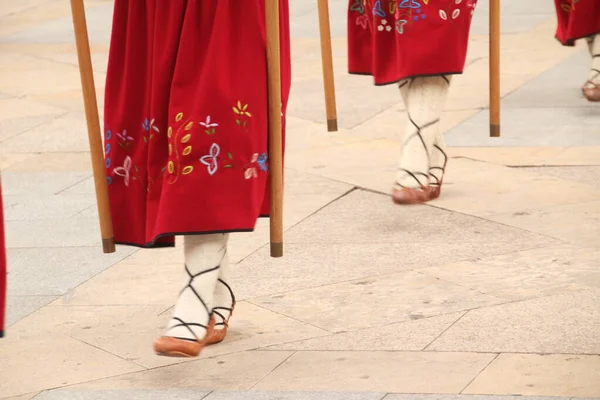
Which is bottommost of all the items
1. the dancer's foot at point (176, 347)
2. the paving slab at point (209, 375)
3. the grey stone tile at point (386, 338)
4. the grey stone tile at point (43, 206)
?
the grey stone tile at point (43, 206)

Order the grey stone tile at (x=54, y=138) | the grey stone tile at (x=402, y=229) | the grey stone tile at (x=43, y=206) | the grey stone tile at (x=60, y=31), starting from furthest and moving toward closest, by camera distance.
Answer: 1. the grey stone tile at (x=60, y=31)
2. the grey stone tile at (x=54, y=138)
3. the grey stone tile at (x=43, y=206)
4. the grey stone tile at (x=402, y=229)

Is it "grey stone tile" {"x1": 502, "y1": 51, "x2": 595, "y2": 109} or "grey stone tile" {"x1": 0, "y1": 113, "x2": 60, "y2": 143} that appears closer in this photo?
"grey stone tile" {"x1": 502, "y1": 51, "x2": 595, "y2": 109}

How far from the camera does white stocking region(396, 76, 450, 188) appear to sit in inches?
204

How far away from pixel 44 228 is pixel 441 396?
94.8 inches

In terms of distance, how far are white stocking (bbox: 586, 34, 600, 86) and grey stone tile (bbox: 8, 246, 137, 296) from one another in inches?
118

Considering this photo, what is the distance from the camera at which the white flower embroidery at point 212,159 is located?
3.51 m

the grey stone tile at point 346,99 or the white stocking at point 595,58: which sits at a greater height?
the white stocking at point 595,58

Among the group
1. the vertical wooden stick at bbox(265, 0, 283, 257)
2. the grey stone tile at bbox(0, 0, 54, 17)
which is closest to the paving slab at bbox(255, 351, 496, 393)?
the vertical wooden stick at bbox(265, 0, 283, 257)

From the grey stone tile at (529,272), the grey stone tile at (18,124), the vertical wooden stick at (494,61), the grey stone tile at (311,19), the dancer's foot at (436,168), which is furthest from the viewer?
the grey stone tile at (311,19)

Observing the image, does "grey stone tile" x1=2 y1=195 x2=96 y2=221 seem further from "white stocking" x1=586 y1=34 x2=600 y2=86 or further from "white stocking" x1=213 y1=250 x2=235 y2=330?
"white stocking" x1=586 y1=34 x2=600 y2=86

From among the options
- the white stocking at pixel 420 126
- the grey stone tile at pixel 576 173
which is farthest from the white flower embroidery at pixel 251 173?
the grey stone tile at pixel 576 173

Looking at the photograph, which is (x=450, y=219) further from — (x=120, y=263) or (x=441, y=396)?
(x=441, y=396)

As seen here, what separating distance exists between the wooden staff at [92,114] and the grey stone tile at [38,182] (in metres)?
2.07

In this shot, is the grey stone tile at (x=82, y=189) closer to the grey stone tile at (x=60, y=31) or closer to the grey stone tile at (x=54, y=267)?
the grey stone tile at (x=54, y=267)
